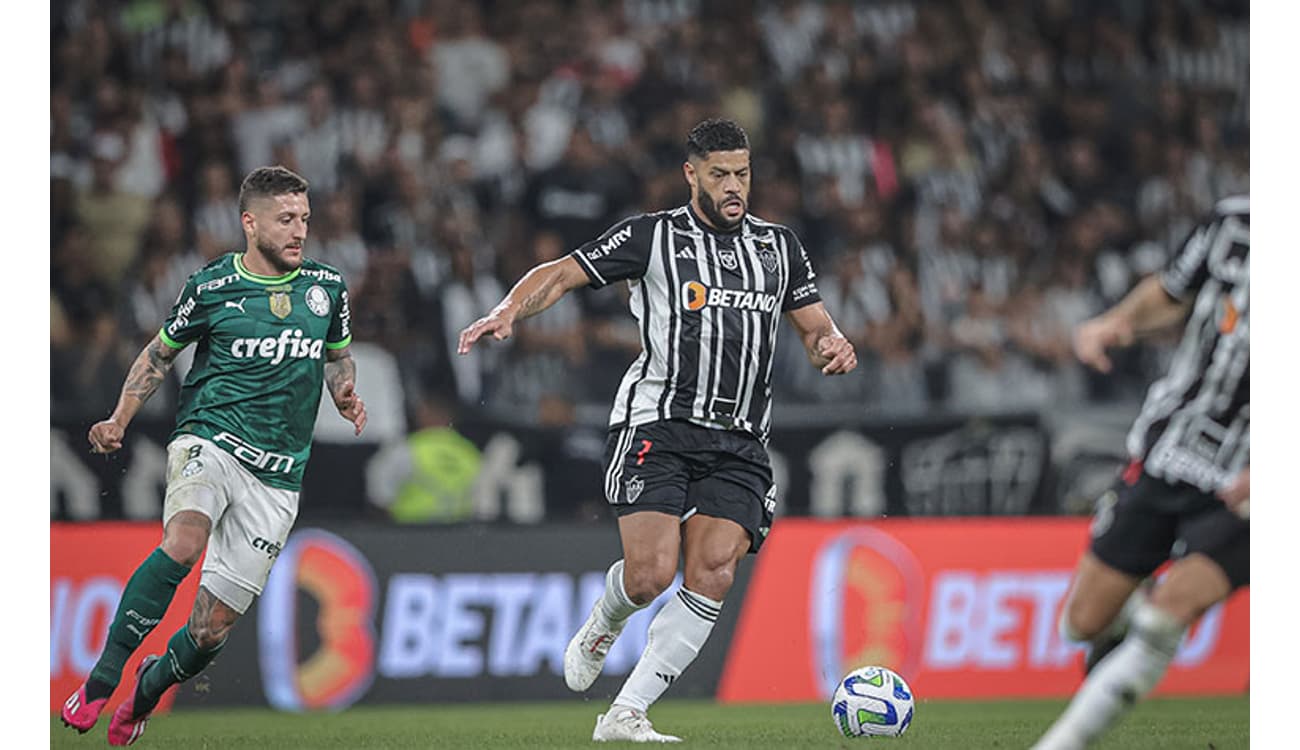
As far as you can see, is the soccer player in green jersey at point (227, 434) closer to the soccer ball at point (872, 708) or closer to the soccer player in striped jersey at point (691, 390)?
the soccer player in striped jersey at point (691, 390)

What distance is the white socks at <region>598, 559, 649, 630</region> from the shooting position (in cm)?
761

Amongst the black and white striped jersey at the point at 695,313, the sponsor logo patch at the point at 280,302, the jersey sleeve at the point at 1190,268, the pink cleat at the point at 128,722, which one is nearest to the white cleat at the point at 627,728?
the black and white striped jersey at the point at 695,313

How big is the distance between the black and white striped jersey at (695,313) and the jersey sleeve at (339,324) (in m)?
1.06

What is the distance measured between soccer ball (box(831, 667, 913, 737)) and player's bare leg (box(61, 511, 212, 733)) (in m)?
2.68

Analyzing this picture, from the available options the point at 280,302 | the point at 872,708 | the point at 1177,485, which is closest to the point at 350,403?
the point at 280,302

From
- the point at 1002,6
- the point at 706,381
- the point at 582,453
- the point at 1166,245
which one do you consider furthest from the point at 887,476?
the point at 1002,6

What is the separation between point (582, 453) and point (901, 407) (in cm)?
252

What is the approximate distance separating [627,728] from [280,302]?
88.1 inches

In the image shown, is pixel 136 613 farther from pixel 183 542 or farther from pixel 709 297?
pixel 709 297

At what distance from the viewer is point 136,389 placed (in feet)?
25.3

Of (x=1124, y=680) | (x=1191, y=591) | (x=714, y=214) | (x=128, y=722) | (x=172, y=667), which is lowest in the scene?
(x=128, y=722)

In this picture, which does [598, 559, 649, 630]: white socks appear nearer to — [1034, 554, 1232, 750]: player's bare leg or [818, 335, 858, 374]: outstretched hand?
[818, 335, 858, 374]: outstretched hand

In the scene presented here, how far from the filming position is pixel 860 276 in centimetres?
1485

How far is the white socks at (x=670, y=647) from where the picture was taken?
7426 mm
